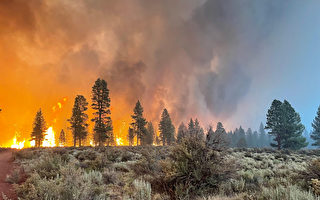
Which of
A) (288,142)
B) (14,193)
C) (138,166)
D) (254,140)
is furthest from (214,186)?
(254,140)

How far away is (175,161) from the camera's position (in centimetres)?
711

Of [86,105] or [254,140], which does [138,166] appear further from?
[254,140]

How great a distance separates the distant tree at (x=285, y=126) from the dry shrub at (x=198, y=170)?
129ft

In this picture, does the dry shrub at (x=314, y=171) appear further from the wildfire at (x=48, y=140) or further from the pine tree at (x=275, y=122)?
the wildfire at (x=48, y=140)

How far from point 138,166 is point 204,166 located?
4.28 meters

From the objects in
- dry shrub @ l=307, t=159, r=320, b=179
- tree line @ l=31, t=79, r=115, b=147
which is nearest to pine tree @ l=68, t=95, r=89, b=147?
tree line @ l=31, t=79, r=115, b=147

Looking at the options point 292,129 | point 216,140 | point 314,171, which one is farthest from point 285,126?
point 216,140

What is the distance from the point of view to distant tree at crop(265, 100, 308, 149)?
36.9m

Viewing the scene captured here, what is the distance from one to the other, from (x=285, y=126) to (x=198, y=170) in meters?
40.8

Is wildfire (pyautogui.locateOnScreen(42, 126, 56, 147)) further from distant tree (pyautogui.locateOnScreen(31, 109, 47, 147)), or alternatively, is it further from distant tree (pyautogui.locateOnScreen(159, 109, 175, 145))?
distant tree (pyautogui.locateOnScreen(159, 109, 175, 145))

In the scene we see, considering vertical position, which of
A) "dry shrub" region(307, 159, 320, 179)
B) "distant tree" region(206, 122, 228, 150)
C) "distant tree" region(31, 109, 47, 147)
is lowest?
"dry shrub" region(307, 159, 320, 179)

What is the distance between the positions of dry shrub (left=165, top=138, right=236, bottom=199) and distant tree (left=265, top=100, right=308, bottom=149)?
3941 centimetres

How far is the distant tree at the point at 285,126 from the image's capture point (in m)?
36.9

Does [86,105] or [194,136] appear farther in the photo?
[86,105]
